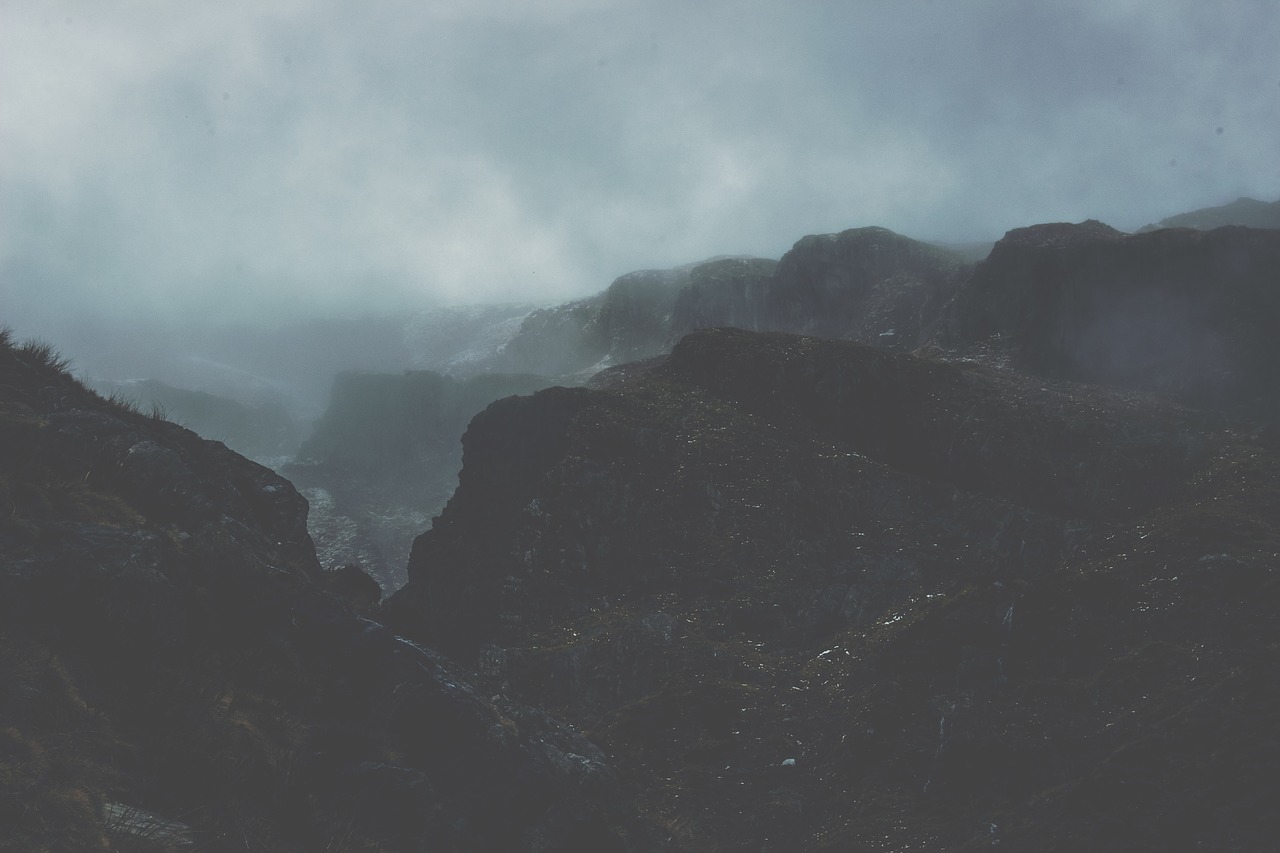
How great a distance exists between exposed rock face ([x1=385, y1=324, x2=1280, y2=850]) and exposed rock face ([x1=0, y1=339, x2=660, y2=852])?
5627 millimetres

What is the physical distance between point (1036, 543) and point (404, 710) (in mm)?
67693

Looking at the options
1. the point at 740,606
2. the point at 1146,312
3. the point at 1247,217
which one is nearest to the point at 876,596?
the point at 740,606

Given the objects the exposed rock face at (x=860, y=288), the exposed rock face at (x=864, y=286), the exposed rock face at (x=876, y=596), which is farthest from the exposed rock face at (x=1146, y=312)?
the exposed rock face at (x=864, y=286)

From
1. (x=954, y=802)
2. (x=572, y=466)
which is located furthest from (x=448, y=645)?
(x=954, y=802)

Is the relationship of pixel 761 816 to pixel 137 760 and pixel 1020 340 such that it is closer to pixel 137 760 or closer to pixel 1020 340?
pixel 137 760

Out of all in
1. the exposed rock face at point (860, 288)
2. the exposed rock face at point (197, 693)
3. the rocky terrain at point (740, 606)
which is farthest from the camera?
the exposed rock face at point (860, 288)

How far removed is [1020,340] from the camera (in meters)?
115

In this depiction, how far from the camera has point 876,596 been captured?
256 ft

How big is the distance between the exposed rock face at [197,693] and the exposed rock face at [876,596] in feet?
18.5

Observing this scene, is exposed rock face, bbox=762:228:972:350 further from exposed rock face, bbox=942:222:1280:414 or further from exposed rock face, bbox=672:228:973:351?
exposed rock face, bbox=942:222:1280:414

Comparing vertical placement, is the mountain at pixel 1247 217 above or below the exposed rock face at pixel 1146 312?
above

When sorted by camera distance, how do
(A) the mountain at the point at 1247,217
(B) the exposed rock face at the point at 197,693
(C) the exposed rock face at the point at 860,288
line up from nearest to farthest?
1. (B) the exposed rock face at the point at 197,693
2. (C) the exposed rock face at the point at 860,288
3. (A) the mountain at the point at 1247,217

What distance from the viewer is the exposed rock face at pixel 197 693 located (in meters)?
15.0

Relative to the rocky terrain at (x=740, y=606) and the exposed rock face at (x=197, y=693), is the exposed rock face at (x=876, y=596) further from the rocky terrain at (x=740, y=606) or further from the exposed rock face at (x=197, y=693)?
the exposed rock face at (x=197, y=693)
